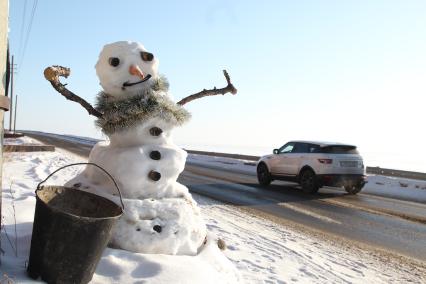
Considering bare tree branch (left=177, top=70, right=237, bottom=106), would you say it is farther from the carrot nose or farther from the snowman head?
the carrot nose

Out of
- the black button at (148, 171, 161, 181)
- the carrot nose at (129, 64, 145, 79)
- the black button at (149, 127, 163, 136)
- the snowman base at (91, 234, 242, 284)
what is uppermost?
the carrot nose at (129, 64, 145, 79)

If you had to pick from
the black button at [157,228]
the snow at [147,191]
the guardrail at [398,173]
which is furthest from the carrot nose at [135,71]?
the guardrail at [398,173]

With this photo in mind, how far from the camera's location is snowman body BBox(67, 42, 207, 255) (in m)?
4.28

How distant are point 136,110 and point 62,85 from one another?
828 mm

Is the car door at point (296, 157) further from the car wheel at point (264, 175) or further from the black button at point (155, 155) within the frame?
the black button at point (155, 155)

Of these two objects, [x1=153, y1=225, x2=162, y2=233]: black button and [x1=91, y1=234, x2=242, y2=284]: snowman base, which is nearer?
[x1=91, y1=234, x2=242, y2=284]: snowman base

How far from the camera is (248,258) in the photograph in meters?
5.42

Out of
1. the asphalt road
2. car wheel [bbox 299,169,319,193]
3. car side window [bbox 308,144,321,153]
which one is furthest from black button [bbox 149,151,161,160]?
car side window [bbox 308,144,321,153]

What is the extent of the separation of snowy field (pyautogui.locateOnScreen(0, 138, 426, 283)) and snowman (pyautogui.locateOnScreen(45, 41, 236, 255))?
0.76 ft

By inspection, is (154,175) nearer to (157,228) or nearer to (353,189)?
(157,228)

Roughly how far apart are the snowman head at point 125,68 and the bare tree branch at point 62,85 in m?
0.32

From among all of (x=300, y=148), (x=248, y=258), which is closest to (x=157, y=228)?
(x=248, y=258)

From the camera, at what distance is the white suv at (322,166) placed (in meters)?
13.5

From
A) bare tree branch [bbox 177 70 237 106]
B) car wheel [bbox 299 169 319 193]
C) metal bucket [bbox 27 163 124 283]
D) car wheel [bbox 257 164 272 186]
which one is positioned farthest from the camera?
car wheel [bbox 257 164 272 186]
